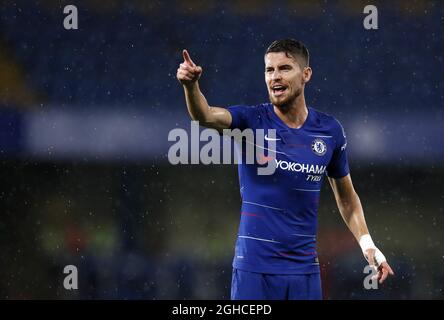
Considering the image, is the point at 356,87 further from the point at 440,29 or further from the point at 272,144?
the point at 272,144

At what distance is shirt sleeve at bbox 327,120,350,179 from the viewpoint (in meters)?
3.66

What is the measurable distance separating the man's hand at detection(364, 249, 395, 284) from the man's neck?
0.68m

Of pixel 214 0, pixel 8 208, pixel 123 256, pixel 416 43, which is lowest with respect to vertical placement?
pixel 123 256

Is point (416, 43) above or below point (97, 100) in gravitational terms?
above

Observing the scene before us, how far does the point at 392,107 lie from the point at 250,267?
568cm

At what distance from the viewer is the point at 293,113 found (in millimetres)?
3521

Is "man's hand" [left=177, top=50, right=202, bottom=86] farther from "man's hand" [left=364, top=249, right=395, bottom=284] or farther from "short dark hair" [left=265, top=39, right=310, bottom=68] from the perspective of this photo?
"man's hand" [left=364, top=249, right=395, bottom=284]

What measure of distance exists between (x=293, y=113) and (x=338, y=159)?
1.19 ft

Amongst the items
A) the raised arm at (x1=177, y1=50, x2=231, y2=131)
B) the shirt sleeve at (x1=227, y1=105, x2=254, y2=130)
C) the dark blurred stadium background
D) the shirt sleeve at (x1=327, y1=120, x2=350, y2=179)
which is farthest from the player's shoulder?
the dark blurred stadium background

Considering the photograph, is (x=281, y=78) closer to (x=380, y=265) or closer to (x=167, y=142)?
(x=380, y=265)

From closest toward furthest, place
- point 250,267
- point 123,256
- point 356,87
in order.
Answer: point 250,267, point 123,256, point 356,87

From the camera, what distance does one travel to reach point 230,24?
29.8ft

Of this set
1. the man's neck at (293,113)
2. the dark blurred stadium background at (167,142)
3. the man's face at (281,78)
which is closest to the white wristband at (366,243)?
the man's neck at (293,113)

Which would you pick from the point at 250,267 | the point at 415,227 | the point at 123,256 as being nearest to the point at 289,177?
the point at 250,267
